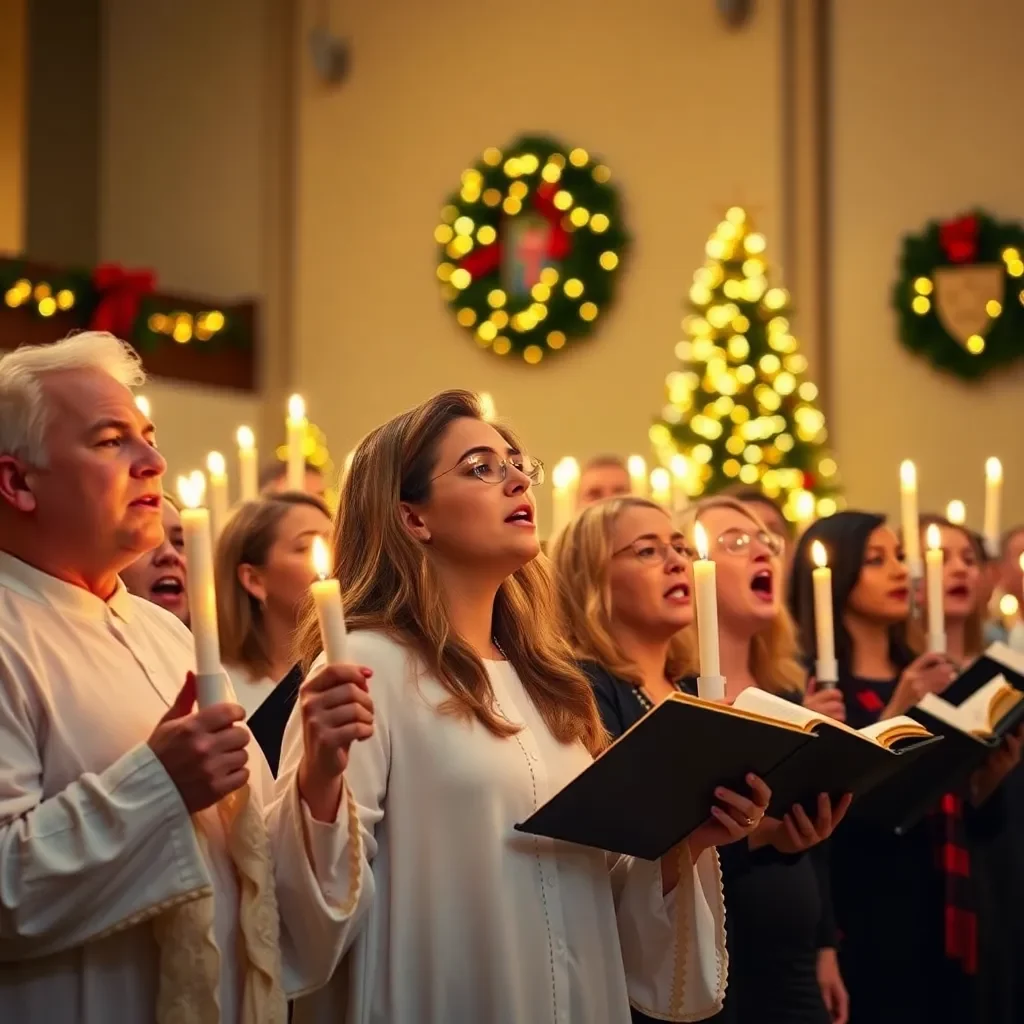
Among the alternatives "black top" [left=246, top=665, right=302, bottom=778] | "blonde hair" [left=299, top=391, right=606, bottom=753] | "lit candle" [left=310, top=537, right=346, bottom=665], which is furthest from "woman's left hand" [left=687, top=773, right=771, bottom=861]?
"black top" [left=246, top=665, right=302, bottom=778]

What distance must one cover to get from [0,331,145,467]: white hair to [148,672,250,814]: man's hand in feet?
1.21

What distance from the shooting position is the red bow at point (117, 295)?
8.67 m

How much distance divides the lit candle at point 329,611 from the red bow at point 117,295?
7076mm

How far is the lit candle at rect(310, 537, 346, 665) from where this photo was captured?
1828 millimetres

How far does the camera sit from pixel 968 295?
7773mm

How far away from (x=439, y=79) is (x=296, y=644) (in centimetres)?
734

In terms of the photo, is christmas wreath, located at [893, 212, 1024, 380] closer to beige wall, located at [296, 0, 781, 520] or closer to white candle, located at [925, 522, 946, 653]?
beige wall, located at [296, 0, 781, 520]

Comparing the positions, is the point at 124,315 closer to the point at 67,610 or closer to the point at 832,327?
the point at 832,327

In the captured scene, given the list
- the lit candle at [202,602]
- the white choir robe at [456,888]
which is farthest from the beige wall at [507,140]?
the lit candle at [202,602]

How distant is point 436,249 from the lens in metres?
9.38

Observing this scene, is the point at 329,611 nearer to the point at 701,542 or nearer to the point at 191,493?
the point at 191,493

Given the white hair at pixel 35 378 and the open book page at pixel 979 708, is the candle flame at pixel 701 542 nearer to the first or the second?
the white hair at pixel 35 378

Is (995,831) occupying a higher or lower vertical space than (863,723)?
lower

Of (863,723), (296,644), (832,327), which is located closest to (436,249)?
(832,327)
